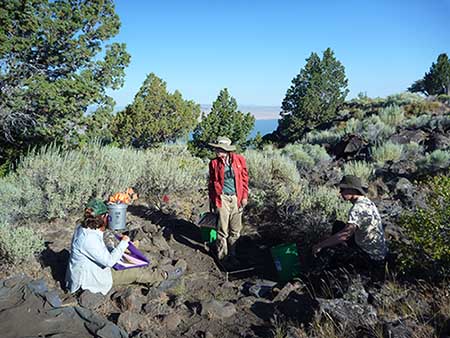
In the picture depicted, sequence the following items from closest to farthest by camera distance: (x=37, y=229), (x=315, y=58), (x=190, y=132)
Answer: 1. (x=37, y=229)
2. (x=190, y=132)
3. (x=315, y=58)

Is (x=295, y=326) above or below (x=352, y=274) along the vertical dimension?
below

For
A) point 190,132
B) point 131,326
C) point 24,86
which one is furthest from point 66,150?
point 190,132

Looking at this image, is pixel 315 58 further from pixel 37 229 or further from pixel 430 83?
pixel 37 229

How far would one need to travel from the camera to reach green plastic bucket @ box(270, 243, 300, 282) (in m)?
5.17

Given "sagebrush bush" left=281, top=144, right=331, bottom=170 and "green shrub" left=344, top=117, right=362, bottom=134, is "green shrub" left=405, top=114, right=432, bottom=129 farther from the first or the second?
"sagebrush bush" left=281, top=144, right=331, bottom=170

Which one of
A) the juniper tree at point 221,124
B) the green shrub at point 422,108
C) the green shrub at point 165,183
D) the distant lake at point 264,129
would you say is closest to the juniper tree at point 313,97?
the distant lake at point 264,129

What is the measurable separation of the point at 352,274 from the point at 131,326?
96.7 inches

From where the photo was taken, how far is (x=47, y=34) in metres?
7.25

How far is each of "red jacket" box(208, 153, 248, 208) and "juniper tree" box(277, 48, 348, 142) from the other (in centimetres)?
1949

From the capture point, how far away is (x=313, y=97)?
1075 inches

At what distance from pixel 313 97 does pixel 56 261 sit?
79.1 feet

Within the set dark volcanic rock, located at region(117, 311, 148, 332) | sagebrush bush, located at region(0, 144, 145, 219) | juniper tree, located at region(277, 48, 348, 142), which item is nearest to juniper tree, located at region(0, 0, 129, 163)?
sagebrush bush, located at region(0, 144, 145, 219)

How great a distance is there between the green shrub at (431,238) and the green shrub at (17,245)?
4541 millimetres

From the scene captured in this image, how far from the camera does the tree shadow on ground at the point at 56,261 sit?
16.9 feet
